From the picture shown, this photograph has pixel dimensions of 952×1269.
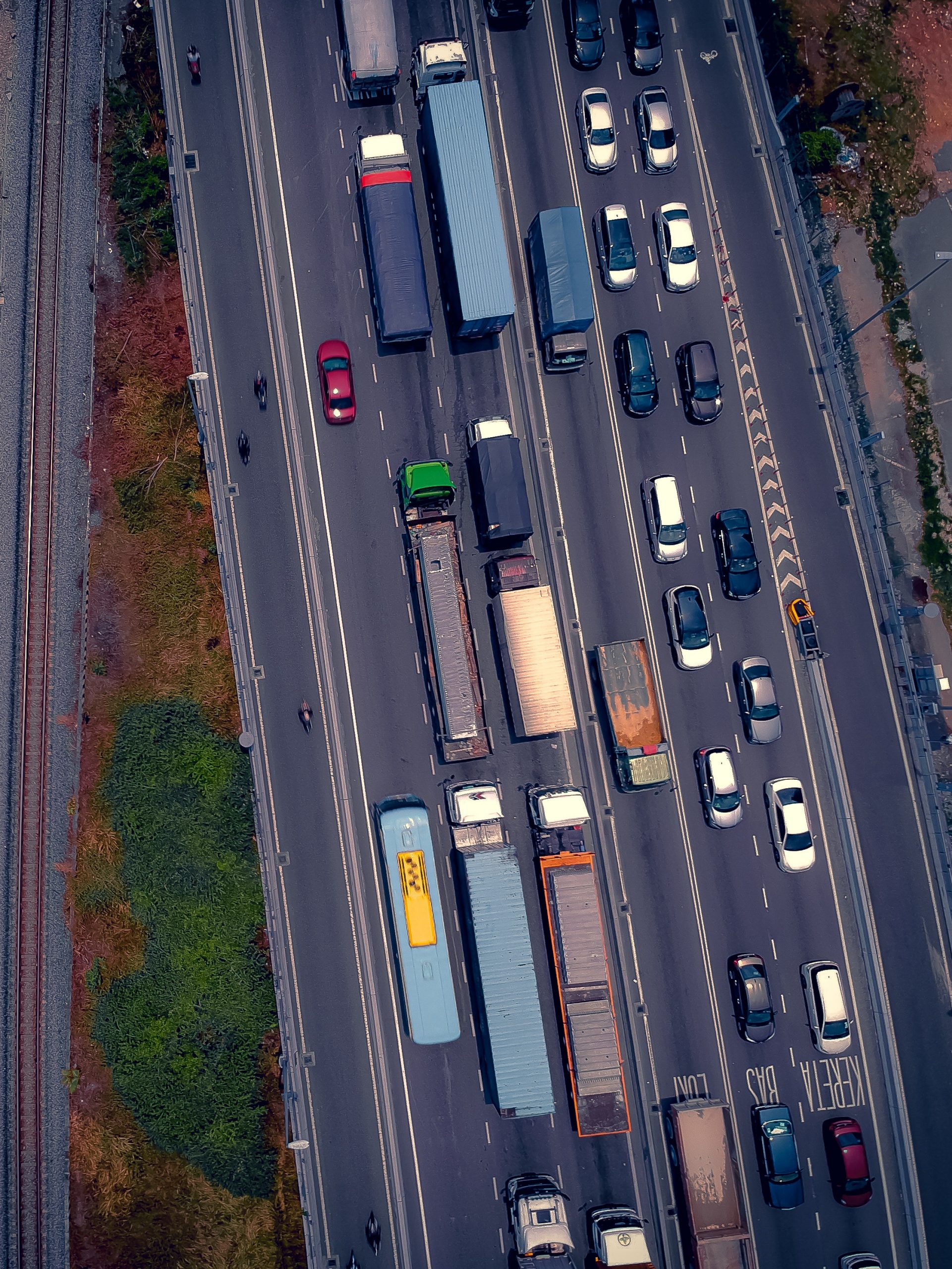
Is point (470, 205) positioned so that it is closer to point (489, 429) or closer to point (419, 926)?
point (489, 429)

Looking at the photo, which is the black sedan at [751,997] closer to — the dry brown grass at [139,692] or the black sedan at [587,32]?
the dry brown grass at [139,692]

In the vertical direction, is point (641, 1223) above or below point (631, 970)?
below

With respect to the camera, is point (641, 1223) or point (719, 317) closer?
point (641, 1223)

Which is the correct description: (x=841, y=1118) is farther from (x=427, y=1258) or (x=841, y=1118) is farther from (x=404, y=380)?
(x=404, y=380)

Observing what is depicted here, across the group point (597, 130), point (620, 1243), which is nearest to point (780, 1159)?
point (620, 1243)

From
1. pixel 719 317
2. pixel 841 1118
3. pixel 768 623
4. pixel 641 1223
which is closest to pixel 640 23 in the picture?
pixel 719 317

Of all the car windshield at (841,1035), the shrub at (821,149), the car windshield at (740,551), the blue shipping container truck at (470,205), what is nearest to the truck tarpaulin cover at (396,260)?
the blue shipping container truck at (470,205)
